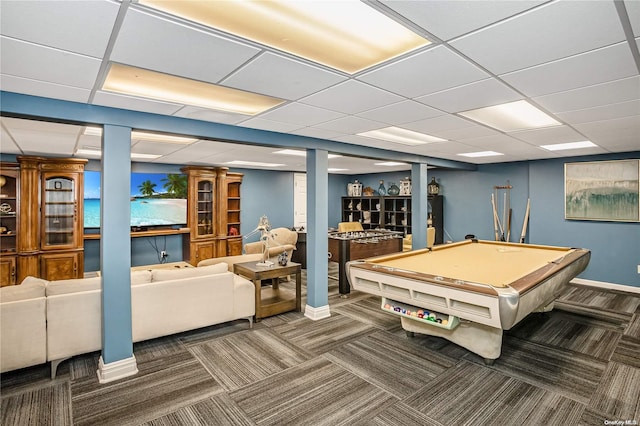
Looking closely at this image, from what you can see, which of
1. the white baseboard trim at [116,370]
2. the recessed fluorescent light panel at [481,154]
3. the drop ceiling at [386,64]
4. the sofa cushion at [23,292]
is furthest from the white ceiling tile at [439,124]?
the sofa cushion at [23,292]

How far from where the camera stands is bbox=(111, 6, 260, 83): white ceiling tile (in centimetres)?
153

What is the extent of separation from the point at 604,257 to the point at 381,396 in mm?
5228

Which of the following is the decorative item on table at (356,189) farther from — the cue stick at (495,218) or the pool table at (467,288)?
the pool table at (467,288)

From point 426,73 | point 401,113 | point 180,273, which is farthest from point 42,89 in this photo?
point 401,113

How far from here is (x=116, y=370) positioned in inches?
110

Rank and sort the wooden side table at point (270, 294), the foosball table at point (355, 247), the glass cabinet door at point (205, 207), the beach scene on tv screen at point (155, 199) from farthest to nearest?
the glass cabinet door at point (205, 207)
the beach scene on tv screen at point (155, 199)
the foosball table at point (355, 247)
the wooden side table at point (270, 294)

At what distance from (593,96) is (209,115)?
3.03m

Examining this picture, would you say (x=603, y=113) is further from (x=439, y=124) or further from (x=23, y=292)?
(x=23, y=292)

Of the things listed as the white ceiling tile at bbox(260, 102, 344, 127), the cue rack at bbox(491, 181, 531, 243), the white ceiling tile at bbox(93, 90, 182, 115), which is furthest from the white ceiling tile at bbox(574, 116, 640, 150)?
the white ceiling tile at bbox(93, 90, 182, 115)

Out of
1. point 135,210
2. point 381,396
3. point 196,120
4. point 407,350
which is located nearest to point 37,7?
point 196,120

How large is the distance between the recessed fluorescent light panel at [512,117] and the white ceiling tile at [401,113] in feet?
1.14

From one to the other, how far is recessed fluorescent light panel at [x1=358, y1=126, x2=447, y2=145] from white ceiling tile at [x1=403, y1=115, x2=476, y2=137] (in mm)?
271

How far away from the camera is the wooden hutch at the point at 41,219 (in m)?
5.31

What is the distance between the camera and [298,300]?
436 centimetres
